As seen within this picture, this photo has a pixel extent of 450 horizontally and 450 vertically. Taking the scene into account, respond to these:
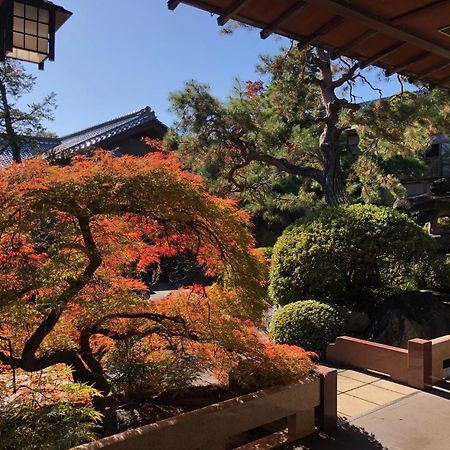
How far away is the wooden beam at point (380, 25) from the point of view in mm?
2305

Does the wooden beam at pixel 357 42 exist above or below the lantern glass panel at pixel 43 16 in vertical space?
below

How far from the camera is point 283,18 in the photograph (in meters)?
2.42

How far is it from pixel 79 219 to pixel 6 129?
472 inches

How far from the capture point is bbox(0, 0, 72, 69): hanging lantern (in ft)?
12.3

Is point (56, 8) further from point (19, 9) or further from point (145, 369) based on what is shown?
point (145, 369)

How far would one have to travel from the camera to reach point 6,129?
44.4ft

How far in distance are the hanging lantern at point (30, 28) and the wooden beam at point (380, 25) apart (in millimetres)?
2670

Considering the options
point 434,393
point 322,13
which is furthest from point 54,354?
point 434,393

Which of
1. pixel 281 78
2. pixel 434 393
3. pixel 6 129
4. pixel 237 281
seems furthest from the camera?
pixel 6 129

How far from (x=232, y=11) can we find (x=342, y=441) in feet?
11.9

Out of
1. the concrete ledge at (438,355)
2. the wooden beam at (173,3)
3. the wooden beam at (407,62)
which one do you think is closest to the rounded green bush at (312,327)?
the concrete ledge at (438,355)

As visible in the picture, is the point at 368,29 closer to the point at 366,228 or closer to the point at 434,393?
the point at 434,393

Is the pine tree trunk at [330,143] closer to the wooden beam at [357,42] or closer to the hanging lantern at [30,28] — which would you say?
the hanging lantern at [30,28]

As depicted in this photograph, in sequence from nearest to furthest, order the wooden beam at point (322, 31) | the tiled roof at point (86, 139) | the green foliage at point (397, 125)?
the wooden beam at point (322, 31) → the green foliage at point (397, 125) → the tiled roof at point (86, 139)
